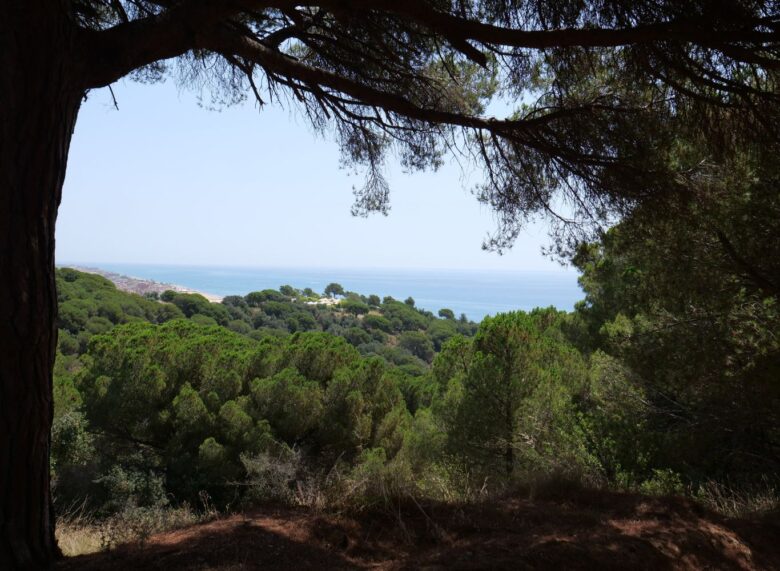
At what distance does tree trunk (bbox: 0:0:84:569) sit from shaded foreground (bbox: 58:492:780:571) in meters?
0.28

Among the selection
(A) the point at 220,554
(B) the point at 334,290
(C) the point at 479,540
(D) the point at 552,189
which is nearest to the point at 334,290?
(B) the point at 334,290

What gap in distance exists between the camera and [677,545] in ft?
8.07

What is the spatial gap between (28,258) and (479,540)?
215 centimetres

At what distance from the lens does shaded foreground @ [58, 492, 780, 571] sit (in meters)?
2.13

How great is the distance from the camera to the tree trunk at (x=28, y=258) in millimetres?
1985

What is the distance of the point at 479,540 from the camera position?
2438 mm

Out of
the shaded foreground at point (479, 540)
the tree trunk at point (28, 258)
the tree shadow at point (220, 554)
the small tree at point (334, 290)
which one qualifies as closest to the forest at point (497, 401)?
the shaded foreground at point (479, 540)

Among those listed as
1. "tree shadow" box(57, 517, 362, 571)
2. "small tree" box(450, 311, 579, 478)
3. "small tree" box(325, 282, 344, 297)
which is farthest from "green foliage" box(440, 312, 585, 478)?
"small tree" box(325, 282, 344, 297)

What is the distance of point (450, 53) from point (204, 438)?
30.6ft

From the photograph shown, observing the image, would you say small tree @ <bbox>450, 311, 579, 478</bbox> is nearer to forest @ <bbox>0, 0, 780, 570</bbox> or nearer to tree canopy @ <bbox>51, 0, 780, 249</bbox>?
forest @ <bbox>0, 0, 780, 570</bbox>

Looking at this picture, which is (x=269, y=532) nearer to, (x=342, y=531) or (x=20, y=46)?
(x=342, y=531)

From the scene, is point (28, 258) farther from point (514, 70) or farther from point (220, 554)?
point (514, 70)

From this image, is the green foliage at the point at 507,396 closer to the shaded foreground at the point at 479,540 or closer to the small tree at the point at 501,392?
the small tree at the point at 501,392

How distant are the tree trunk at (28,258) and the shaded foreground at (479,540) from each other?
281 millimetres
